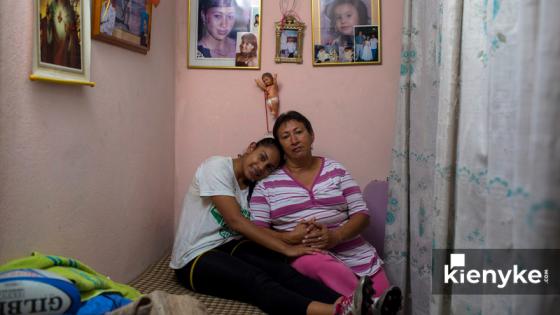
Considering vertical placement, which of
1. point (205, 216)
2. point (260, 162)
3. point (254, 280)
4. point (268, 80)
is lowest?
point (254, 280)

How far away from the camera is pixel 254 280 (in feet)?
5.43

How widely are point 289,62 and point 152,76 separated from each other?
691 millimetres

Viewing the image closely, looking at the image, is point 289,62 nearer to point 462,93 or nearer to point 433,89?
point 433,89

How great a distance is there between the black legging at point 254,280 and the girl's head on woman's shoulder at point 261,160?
313 millimetres

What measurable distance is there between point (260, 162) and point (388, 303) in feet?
2.77

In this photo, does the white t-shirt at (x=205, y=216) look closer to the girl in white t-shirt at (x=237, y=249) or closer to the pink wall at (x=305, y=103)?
the girl in white t-shirt at (x=237, y=249)

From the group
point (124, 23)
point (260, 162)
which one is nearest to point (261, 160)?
point (260, 162)

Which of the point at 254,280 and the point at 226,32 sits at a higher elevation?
the point at 226,32

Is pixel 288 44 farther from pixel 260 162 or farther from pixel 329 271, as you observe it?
pixel 329 271

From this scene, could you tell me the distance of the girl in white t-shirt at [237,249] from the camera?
1.61 m

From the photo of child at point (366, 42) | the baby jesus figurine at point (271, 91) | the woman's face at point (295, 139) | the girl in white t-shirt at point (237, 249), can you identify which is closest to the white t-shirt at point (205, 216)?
the girl in white t-shirt at point (237, 249)

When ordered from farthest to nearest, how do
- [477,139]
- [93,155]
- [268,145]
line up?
[268,145] → [93,155] → [477,139]

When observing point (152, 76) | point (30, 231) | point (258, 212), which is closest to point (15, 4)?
point (30, 231)

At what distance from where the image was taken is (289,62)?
232cm
